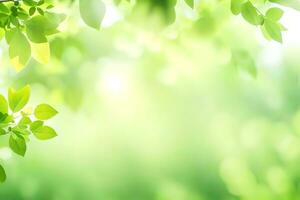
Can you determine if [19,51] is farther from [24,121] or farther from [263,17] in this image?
→ [263,17]

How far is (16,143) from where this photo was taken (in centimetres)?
132

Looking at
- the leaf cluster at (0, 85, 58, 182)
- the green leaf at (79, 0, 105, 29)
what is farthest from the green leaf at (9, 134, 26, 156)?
the green leaf at (79, 0, 105, 29)

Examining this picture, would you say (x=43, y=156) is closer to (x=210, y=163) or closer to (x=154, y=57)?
(x=210, y=163)

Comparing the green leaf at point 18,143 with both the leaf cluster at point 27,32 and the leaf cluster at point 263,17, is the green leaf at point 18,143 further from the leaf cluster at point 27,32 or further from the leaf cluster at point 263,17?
the leaf cluster at point 263,17

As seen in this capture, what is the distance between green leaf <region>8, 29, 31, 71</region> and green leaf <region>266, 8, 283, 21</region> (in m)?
0.66

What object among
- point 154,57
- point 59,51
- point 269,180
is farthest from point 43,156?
point 59,51

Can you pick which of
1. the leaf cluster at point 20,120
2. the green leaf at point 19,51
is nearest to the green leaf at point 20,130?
the leaf cluster at point 20,120

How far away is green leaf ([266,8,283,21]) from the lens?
1.48 metres

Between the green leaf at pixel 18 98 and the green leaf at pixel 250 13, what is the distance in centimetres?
62

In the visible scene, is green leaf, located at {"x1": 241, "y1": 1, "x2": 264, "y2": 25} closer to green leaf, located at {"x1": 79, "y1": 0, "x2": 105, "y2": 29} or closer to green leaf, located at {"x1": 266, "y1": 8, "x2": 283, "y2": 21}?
green leaf, located at {"x1": 266, "y1": 8, "x2": 283, "y2": 21}

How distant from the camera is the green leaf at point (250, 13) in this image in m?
1.47

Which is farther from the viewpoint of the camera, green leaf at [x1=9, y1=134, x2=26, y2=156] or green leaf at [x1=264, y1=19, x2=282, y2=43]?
green leaf at [x1=264, y1=19, x2=282, y2=43]

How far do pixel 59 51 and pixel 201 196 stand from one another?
31.5ft

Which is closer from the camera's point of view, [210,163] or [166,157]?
[210,163]
